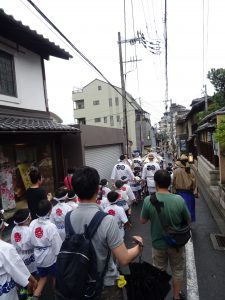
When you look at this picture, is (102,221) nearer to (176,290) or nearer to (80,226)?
(80,226)

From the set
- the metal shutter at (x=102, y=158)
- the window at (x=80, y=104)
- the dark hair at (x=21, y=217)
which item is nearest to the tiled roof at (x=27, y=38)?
the metal shutter at (x=102, y=158)

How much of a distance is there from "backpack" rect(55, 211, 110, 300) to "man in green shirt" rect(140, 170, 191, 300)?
1621 mm

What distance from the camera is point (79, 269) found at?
242 centimetres

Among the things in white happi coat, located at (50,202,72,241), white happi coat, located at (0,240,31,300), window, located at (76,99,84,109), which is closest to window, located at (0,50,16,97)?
white happi coat, located at (50,202,72,241)

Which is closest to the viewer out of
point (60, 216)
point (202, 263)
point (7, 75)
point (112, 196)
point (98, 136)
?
point (60, 216)

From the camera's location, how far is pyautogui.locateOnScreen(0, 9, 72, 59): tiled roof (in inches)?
331

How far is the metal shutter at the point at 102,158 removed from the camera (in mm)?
15164

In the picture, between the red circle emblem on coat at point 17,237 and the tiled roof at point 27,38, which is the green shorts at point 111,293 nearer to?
the red circle emblem on coat at point 17,237

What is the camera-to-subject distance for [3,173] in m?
8.36

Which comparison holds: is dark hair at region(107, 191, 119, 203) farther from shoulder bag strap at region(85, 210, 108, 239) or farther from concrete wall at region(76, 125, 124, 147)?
concrete wall at region(76, 125, 124, 147)

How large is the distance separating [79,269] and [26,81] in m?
8.93

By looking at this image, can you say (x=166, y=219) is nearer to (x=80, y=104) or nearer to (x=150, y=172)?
(x=150, y=172)

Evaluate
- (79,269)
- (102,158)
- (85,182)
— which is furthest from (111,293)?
(102,158)

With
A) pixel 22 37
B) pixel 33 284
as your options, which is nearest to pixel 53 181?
pixel 22 37
